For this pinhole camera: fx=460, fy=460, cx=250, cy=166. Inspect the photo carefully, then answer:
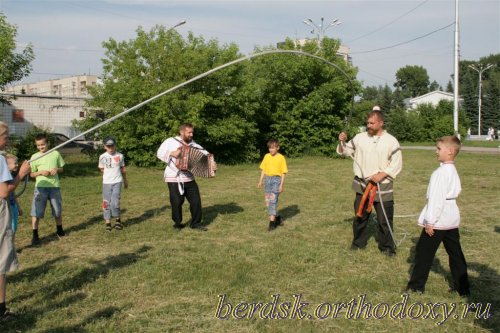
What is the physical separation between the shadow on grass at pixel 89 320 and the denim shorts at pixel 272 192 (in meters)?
4.22

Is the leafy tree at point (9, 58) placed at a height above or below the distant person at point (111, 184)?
above

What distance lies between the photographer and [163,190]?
13.5 m

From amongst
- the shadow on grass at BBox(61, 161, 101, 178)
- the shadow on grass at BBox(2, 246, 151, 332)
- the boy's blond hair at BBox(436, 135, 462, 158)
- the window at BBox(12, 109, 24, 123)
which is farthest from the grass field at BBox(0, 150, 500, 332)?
the window at BBox(12, 109, 24, 123)

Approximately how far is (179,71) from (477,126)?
70818 millimetres

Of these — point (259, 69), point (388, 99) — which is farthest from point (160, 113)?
point (388, 99)

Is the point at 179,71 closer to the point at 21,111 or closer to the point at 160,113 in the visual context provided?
the point at 160,113

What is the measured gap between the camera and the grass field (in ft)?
15.3

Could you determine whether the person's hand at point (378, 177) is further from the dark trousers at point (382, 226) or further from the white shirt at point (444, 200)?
the white shirt at point (444, 200)

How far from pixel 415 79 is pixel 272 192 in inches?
5082

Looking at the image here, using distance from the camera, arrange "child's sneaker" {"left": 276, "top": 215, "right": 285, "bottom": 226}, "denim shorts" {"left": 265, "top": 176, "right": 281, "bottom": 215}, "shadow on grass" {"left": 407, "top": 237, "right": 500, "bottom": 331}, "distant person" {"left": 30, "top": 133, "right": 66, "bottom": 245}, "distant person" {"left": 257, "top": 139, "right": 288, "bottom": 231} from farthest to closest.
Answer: "child's sneaker" {"left": 276, "top": 215, "right": 285, "bottom": 226} → "distant person" {"left": 257, "top": 139, "right": 288, "bottom": 231} → "denim shorts" {"left": 265, "top": 176, "right": 281, "bottom": 215} → "distant person" {"left": 30, "top": 133, "right": 66, "bottom": 245} → "shadow on grass" {"left": 407, "top": 237, "right": 500, "bottom": 331}

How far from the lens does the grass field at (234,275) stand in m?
4.66

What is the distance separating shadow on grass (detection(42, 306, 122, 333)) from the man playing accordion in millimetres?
3732

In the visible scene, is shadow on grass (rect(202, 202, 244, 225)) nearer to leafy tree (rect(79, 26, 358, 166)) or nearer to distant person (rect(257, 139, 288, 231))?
distant person (rect(257, 139, 288, 231))

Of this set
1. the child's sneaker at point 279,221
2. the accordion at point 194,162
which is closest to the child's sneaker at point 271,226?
the child's sneaker at point 279,221
